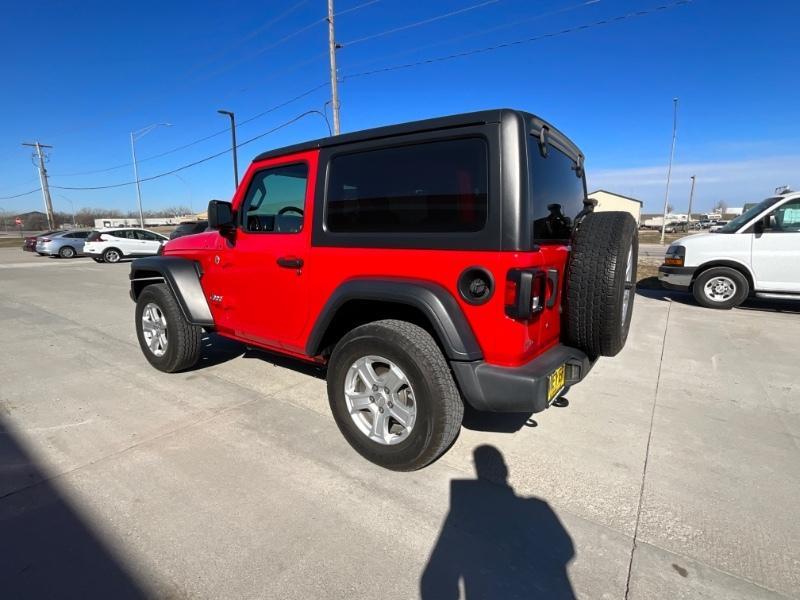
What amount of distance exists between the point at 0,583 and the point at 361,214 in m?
2.45

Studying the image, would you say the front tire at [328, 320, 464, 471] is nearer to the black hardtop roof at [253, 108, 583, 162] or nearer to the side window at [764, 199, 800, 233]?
the black hardtop roof at [253, 108, 583, 162]

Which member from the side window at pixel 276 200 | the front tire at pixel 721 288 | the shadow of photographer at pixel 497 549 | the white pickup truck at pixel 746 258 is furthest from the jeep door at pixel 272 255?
the front tire at pixel 721 288

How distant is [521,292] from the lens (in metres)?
2.12

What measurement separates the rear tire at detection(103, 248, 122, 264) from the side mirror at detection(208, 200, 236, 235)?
18193mm

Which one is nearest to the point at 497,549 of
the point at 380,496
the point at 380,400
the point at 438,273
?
the point at 380,496

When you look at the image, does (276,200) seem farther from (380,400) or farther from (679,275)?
(679,275)

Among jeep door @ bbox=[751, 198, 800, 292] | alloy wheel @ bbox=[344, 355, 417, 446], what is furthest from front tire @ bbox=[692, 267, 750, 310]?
alloy wheel @ bbox=[344, 355, 417, 446]

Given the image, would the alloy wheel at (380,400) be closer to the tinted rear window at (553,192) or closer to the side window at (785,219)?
the tinted rear window at (553,192)

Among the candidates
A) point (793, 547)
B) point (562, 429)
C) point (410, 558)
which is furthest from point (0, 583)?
point (793, 547)

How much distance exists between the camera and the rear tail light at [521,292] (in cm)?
212

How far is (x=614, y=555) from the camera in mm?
2012

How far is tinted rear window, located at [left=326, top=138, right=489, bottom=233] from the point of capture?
7.61 feet

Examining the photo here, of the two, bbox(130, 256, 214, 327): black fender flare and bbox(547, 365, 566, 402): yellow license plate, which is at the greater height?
bbox(130, 256, 214, 327): black fender flare

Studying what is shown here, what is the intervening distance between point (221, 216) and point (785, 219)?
7.94 metres
